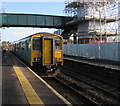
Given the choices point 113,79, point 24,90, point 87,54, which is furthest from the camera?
point 87,54

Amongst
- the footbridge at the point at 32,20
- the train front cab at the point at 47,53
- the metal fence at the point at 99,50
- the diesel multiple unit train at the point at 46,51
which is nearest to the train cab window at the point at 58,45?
the diesel multiple unit train at the point at 46,51

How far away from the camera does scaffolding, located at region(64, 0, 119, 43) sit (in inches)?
987

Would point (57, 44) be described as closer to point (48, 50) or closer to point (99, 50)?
point (48, 50)

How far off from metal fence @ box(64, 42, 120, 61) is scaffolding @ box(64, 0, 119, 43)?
2.89 meters

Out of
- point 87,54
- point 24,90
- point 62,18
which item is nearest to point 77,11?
point 62,18

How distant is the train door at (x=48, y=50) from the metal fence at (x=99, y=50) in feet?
20.8

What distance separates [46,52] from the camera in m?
12.2

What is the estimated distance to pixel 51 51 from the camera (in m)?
12.2

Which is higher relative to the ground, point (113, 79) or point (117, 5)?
point (117, 5)

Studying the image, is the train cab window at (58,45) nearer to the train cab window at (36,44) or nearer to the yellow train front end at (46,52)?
the yellow train front end at (46,52)

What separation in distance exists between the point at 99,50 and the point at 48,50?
806cm

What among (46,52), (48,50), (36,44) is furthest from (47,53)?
(36,44)

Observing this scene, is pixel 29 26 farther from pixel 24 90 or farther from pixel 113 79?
pixel 24 90

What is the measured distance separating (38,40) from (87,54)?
10.1 m
